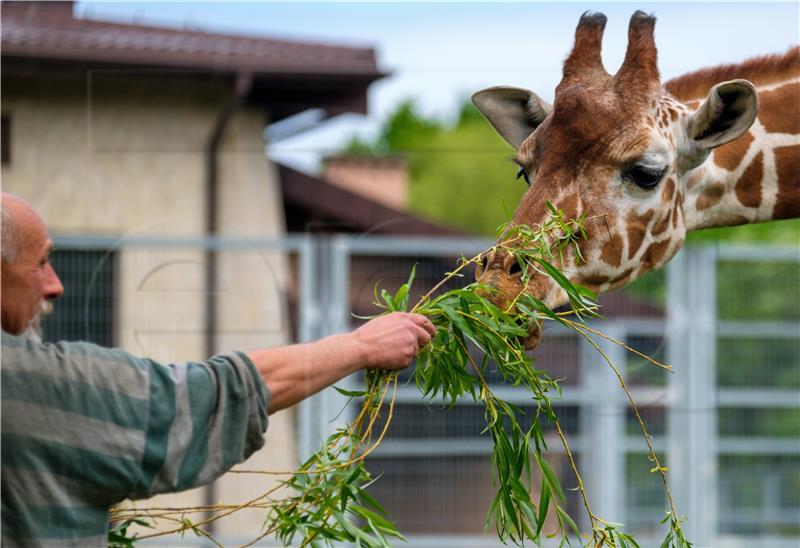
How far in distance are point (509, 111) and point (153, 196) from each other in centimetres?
439

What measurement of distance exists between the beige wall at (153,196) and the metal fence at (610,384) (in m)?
0.06

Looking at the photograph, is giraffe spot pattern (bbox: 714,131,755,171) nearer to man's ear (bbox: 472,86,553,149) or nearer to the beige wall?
man's ear (bbox: 472,86,553,149)

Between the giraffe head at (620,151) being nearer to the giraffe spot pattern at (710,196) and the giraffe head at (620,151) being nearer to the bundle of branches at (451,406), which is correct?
the giraffe spot pattern at (710,196)

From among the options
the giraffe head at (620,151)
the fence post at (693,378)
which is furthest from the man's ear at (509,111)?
the fence post at (693,378)

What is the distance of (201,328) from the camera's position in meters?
7.52

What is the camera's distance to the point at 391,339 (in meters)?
3.04

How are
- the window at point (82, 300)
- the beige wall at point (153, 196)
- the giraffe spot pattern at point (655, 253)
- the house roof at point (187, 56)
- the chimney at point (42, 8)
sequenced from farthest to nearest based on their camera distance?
1. the chimney at point (42, 8)
2. the house roof at point (187, 56)
3. the window at point (82, 300)
4. the beige wall at point (153, 196)
5. the giraffe spot pattern at point (655, 253)

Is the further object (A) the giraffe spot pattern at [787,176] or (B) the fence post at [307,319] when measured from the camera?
(B) the fence post at [307,319]

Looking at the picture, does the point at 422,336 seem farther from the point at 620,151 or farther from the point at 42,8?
the point at 42,8

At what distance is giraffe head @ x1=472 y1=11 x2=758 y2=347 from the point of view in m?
3.79

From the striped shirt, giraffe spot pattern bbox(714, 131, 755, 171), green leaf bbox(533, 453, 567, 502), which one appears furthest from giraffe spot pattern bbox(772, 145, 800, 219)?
the striped shirt

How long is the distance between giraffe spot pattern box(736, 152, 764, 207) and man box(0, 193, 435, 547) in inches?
78.1

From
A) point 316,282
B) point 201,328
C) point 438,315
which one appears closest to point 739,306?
point 316,282

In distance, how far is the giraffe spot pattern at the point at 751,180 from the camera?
13.9 ft
